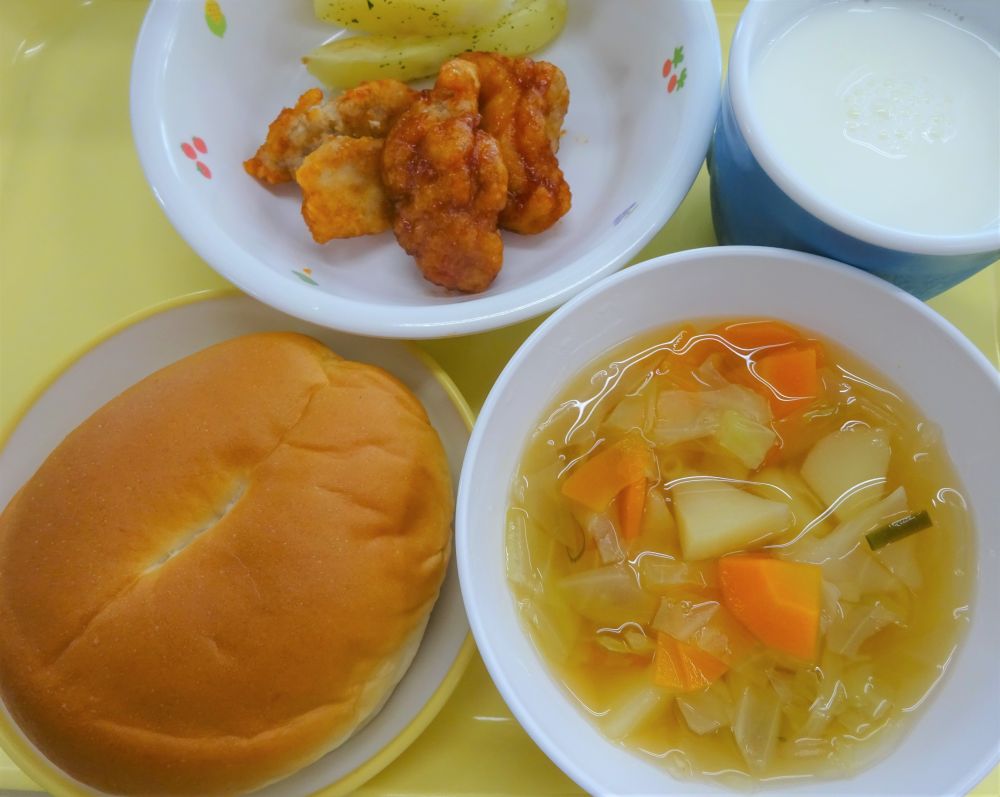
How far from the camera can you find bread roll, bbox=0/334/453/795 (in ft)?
3.58

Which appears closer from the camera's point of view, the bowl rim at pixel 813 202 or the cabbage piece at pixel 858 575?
the bowl rim at pixel 813 202

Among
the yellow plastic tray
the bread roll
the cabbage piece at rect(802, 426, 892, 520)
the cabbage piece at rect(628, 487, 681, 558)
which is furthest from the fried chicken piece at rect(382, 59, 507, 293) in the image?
the cabbage piece at rect(802, 426, 892, 520)

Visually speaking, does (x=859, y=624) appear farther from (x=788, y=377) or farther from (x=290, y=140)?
(x=290, y=140)

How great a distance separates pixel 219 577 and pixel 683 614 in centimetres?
67

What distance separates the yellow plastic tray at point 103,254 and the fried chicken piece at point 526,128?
21 centimetres

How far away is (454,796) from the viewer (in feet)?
4.09

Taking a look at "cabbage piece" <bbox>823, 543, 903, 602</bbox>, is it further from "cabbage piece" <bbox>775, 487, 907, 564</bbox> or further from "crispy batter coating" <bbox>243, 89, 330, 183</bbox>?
"crispy batter coating" <bbox>243, 89, 330, 183</bbox>

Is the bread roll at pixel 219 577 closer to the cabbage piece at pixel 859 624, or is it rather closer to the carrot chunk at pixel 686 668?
the carrot chunk at pixel 686 668

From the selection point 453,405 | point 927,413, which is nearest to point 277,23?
point 453,405

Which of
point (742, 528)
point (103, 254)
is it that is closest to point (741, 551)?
point (742, 528)

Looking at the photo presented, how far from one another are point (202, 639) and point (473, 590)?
402 mm

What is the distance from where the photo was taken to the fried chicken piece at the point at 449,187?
4.62ft

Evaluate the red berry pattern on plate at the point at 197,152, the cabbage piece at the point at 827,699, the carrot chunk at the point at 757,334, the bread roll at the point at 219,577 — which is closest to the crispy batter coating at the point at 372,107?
the red berry pattern on plate at the point at 197,152

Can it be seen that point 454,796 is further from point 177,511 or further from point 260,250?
point 260,250
